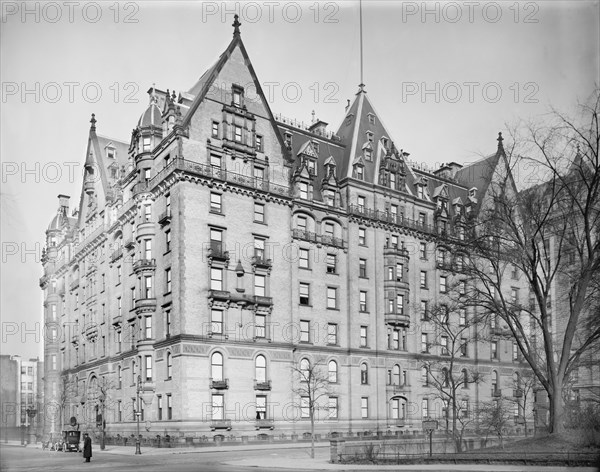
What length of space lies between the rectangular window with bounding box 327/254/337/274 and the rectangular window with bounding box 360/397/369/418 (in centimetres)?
839

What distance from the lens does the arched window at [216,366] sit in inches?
1496

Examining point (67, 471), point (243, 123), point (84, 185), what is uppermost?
point (243, 123)

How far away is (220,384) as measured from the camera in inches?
1487

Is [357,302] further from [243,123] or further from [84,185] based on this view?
[84,185]

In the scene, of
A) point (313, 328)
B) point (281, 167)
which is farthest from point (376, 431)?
point (281, 167)

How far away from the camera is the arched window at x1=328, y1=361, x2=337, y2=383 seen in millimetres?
43438

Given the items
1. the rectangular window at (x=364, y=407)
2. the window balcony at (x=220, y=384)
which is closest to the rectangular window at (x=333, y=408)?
the rectangular window at (x=364, y=407)

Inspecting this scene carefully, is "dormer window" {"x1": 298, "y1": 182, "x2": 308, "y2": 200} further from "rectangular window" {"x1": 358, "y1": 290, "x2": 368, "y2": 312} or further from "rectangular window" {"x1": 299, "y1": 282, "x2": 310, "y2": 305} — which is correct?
"rectangular window" {"x1": 358, "y1": 290, "x2": 368, "y2": 312}

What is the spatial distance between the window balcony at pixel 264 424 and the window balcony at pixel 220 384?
2.75 metres

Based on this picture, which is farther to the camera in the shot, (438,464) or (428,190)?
(428,190)

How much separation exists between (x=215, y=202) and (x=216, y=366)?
915cm

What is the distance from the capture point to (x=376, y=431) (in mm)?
43938

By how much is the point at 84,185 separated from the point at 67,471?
24.5 meters

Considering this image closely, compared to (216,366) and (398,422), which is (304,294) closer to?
(216,366)
